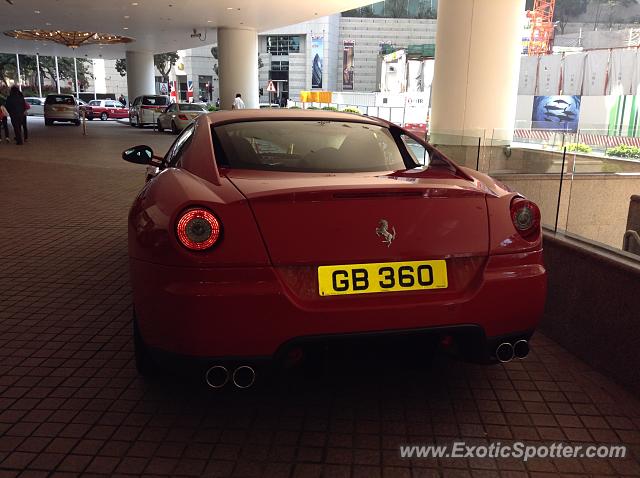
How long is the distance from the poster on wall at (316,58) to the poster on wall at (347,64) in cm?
442

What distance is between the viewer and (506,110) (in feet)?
38.6

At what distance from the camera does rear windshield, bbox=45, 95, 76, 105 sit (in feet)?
103

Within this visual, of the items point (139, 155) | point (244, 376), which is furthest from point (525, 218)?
point (139, 155)

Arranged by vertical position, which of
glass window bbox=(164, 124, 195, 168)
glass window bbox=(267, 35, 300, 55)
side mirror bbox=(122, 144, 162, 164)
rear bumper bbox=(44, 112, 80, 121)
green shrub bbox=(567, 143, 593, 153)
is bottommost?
rear bumper bbox=(44, 112, 80, 121)

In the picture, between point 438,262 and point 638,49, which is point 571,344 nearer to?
point 438,262

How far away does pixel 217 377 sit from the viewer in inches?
89.7

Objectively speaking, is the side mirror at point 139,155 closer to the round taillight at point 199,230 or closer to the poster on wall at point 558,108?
the round taillight at point 199,230

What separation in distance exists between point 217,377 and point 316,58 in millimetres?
79538

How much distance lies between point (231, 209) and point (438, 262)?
34.3 inches

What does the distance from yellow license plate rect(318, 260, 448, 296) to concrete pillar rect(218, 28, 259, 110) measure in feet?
86.1

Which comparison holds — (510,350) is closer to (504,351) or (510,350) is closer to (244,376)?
(504,351)

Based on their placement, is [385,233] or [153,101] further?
[153,101]

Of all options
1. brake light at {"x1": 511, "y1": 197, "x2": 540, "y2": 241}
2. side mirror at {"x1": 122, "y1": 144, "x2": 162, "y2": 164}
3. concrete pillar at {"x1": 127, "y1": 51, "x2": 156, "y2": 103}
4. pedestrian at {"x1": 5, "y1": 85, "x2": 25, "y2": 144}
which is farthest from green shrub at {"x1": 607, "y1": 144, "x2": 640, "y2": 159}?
concrete pillar at {"x1": 127, "y1": 51, "x2": 156, "y2": 103}

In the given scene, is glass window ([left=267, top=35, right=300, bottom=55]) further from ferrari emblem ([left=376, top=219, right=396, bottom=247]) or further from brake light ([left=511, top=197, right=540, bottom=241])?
ferrari emblem ([left=376, top=219, right=396, bottom=247])
